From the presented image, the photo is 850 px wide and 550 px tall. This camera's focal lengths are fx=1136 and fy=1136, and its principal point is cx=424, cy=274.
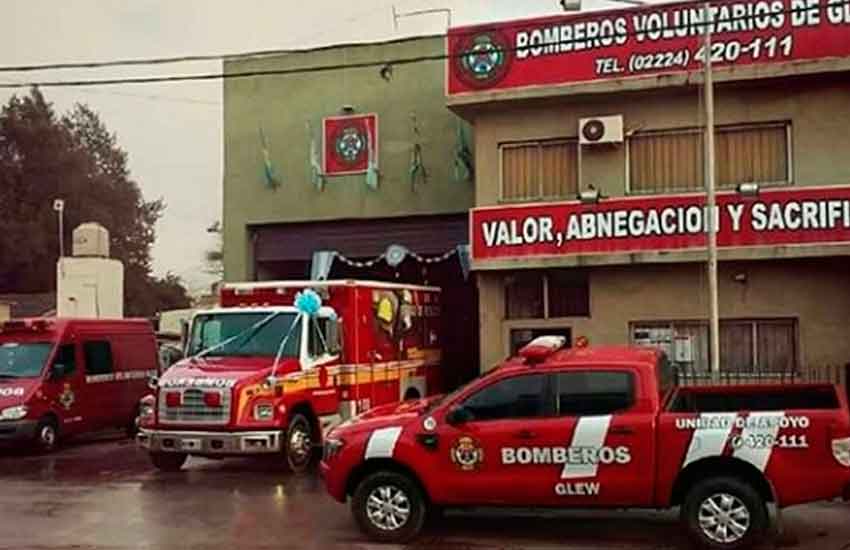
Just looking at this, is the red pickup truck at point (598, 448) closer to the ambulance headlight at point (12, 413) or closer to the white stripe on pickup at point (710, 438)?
the white stripe on pickup at point (710, 438)

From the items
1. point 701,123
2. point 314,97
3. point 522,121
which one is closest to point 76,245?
point 314,97

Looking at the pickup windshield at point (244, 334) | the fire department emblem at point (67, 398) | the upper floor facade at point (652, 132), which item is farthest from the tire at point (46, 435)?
the upper floor facade at point (652, 132)

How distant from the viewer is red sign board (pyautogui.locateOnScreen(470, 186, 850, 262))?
1831cm

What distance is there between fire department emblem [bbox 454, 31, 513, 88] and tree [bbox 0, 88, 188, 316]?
42.7 m

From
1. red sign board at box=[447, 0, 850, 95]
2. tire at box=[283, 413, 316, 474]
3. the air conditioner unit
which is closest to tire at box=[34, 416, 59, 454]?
tire at box=[283, 413, 316, 474]

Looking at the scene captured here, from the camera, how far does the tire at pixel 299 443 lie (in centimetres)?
1562

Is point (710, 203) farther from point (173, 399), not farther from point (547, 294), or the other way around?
point (173, 399)

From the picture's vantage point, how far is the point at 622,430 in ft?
33.0

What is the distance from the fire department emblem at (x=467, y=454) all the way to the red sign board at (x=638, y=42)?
10566mm

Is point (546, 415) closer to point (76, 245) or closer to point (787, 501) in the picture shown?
point (787, 501)

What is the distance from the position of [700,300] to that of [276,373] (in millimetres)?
7890

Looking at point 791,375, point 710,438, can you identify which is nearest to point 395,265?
point 791,375

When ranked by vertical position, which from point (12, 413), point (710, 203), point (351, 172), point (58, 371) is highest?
point (351, 172)

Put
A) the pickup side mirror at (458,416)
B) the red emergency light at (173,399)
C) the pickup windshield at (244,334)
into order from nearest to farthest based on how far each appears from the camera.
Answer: the pickup side mirror at (458,416) < the red emergency light at (173,399) < the pickup windshield at (244,334)
